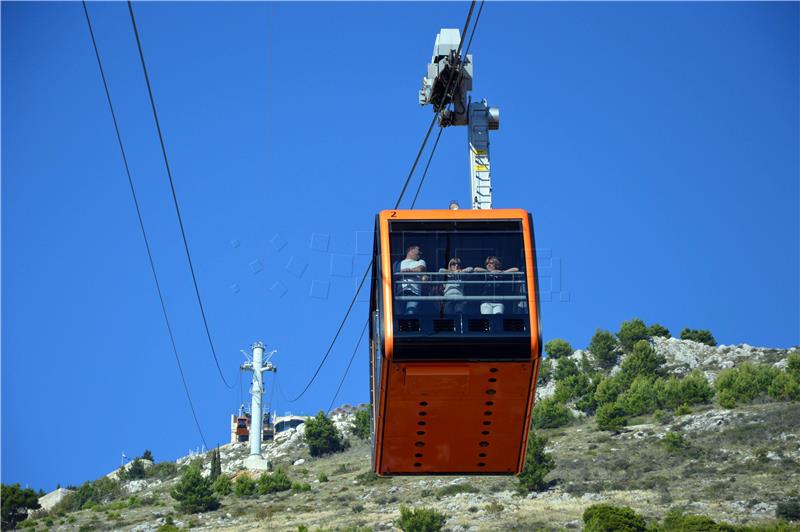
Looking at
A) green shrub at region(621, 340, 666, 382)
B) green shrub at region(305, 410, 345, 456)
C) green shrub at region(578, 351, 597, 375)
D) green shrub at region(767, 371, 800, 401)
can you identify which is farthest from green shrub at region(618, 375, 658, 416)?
green shrub at region(305, 410, 345, 456)

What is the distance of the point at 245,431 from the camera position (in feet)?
411

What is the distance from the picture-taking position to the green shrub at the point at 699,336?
451 feet

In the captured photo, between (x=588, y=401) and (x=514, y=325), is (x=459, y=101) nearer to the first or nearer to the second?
(x=514, y=325)

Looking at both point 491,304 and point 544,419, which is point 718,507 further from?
point 491,304

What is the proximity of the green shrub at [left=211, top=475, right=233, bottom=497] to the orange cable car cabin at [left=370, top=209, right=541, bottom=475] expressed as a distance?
69.6 m

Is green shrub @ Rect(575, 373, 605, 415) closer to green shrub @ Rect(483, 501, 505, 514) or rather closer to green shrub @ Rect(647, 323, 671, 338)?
green shrub @ Rect(647, 323, 671, 338)

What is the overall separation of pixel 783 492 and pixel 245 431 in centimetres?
7042

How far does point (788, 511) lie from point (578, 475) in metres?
19.7

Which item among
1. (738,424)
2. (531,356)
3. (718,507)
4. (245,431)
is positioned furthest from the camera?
(245,431)

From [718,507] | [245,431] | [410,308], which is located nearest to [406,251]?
[410,308]

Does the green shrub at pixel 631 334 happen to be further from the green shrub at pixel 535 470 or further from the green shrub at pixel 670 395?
the green shrub at pixel 535 470

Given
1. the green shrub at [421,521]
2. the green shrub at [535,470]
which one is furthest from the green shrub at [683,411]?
the green shrub at [421,521]

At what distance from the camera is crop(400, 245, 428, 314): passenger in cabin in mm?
20625

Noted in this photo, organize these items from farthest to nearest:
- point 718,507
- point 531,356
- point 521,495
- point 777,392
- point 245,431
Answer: point 245,431, point 777,392, point 521,495, point 718,507, point 531,356
